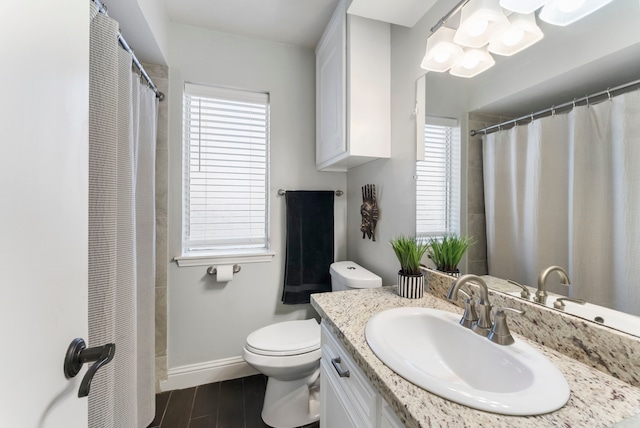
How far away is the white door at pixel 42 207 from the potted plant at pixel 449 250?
1.28m

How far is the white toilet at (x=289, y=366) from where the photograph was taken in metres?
1.37

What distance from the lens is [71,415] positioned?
54 cm

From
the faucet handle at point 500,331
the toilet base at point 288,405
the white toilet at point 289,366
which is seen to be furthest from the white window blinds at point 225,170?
the faucet handle at point 500,331

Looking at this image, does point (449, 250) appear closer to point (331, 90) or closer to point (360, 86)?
point (360, 86)

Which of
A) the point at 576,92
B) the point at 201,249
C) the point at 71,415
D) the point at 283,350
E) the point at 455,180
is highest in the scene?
the point at 576,92

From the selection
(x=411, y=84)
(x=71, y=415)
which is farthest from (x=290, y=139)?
(x=71, y=415)

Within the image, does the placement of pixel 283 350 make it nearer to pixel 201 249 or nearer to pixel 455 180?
pixel 201 249

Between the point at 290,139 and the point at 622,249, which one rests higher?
the point at 290,139

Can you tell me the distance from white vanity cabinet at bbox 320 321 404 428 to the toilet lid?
34cm

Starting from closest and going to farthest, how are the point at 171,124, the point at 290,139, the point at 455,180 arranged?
the point at 455,180
the point at 171,124
the point at 290,139

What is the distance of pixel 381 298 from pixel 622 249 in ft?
2.58

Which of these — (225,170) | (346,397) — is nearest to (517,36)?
(346,397)

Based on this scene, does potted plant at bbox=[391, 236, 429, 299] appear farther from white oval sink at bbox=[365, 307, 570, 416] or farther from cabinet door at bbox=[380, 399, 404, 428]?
cabinet door at bbox=[380, 399, 404, 428]

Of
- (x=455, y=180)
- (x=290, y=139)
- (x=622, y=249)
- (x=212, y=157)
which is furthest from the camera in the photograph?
(x=290, y=139)
